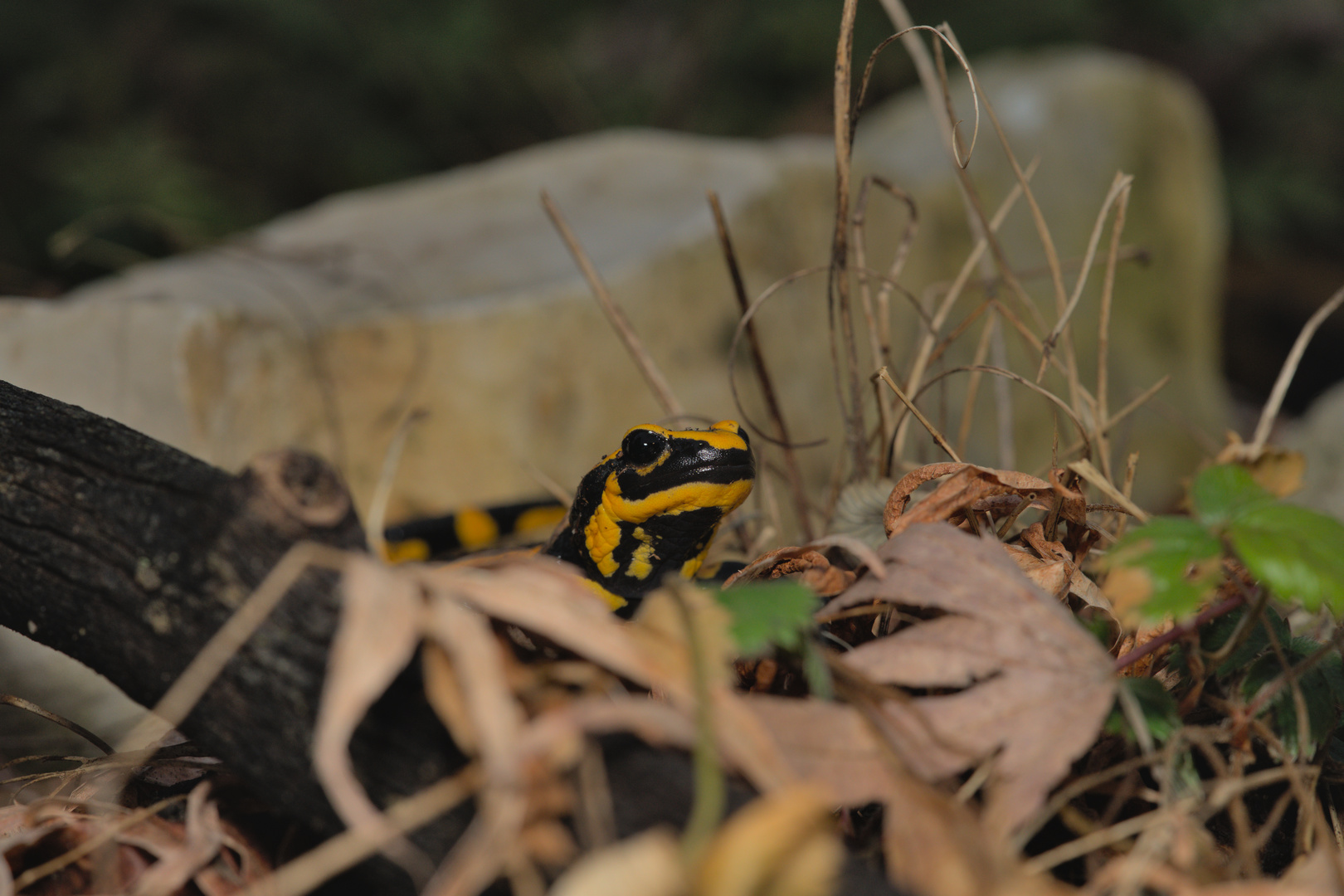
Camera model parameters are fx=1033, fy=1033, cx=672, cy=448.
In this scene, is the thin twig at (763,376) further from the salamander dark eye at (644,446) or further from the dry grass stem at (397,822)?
the dry grass stem at (397,822)

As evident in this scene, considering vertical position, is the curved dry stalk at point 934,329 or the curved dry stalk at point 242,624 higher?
the curved dry stalk at point 242,624

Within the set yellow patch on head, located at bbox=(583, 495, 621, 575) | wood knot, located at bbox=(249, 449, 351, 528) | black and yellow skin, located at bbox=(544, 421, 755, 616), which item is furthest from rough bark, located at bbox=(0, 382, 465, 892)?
yellow patch on head, located at bbox=(583, 495, 621, 575)

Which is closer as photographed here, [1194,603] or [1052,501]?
[1194,603]

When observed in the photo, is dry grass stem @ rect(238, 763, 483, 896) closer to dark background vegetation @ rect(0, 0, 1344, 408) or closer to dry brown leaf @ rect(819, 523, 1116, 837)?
dry brown leaf @ rect(819, 523, 1116, 837)

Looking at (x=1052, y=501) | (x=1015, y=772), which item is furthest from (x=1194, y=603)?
(x=1052, y=501)

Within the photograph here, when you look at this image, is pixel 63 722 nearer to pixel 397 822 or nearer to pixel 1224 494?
pixel 397 822

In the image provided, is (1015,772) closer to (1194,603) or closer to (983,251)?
(1194,603)

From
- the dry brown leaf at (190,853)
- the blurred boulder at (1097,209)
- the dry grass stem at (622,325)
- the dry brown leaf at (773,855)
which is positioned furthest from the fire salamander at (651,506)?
the blurred boulder at (1097,209)
